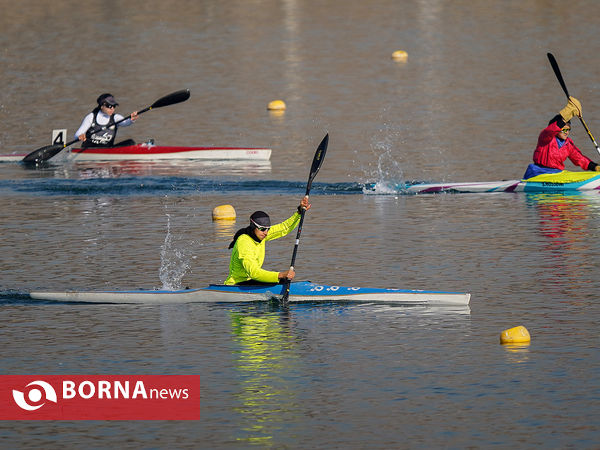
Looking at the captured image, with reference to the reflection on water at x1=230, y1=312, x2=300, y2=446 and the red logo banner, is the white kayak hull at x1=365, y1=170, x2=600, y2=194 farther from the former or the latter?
the red logo banner

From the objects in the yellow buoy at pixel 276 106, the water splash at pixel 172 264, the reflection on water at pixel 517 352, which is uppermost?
the yellow buoy at pixel 276 106

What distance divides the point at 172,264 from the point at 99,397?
7.34 m

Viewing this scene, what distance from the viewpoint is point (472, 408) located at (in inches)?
555

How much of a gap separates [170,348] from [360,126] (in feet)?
78.8

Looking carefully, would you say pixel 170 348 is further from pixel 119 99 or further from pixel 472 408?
pixel 119 99

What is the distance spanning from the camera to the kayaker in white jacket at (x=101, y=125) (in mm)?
34375

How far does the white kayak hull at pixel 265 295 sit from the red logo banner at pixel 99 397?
3.54m

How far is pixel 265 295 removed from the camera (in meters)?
18.8

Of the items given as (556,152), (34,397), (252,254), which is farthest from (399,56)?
(34,397)

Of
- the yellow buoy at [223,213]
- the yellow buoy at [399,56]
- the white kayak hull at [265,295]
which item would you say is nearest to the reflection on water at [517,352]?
the white kayak hull at [265,295]

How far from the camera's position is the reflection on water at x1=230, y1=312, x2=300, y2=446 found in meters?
13.8

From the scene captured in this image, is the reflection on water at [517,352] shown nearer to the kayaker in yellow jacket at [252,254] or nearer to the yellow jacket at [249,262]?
the kayaker in yellow jacket at [252,254]

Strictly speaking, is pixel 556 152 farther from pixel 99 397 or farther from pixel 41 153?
pixel 99 397

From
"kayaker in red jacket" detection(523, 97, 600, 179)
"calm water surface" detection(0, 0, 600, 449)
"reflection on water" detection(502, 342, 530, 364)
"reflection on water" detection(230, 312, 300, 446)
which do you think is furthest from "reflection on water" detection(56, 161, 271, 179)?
"reflection on water" detection(502, 342, 530, 364)
